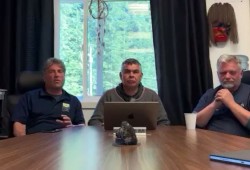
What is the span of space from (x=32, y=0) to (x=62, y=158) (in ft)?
10.0

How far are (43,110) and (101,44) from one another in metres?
1.34

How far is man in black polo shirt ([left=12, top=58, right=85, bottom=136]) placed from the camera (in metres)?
2.95

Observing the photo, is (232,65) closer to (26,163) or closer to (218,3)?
(218,3)

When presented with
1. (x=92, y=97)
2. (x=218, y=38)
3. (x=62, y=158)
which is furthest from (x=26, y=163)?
(x=218, y=38)

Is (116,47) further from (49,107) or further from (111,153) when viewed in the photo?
(111,153)

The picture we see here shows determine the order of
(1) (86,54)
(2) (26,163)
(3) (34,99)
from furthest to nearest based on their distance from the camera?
(1) (86,54), (3) (34,99), (2) (26,163)

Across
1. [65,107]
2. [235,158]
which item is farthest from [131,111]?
[235,158]

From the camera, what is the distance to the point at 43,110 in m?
3.05

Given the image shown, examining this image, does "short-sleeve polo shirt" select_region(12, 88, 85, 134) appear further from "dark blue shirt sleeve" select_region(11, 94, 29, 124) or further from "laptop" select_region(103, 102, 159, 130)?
"laptop" select_region(103, 102, 159, 130)

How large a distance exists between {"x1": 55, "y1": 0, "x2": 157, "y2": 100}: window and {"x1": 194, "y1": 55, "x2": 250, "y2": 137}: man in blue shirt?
129cm

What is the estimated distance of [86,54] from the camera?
4.11 metres

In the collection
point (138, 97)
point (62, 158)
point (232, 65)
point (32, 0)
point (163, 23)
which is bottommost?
point (62, 158)

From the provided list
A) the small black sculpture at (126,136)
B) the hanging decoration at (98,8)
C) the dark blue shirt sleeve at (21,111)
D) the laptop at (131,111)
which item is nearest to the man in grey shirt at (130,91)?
the dark blue shirt sleeve at (21,111)

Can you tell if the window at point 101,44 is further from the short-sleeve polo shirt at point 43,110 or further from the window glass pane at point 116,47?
the short-sleeve polo shirt at point 43,110
